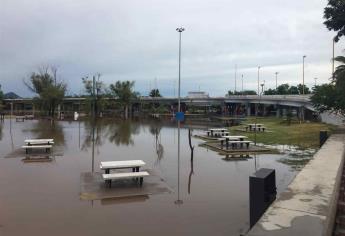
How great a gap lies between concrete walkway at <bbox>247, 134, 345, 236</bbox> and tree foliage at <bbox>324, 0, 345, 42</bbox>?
18.5m

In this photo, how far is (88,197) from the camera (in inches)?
432

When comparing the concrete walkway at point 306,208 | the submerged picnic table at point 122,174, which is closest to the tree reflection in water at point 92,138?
the submerged picnic table at point 122,174

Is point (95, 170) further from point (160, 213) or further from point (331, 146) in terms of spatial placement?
point (331, 146)

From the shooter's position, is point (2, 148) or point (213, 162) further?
point (2, 148)

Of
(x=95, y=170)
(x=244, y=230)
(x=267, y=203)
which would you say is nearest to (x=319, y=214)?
(x=267, y=203)

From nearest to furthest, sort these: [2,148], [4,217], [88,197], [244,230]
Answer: [244,230] → [4,217] → [88,197] → [2,148]

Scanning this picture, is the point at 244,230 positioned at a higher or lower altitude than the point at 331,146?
lower

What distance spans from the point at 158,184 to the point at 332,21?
20.5 meters

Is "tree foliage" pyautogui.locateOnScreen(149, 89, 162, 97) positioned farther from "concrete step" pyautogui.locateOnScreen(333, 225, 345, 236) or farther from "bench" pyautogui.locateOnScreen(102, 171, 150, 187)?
Result: "concrete step" pyautogui.locateOnScreen(333, 225, 345, 236)

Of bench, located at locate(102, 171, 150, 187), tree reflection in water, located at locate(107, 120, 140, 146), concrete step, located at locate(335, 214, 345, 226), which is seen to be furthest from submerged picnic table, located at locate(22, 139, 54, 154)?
concrete step, located at locate(335, 214, 345, 226)

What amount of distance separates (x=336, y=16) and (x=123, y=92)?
64211 millimetres

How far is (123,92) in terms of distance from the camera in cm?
8712

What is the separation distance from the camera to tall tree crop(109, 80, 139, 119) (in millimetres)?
87375

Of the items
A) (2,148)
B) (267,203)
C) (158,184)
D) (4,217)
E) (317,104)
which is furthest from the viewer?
(317,104)
